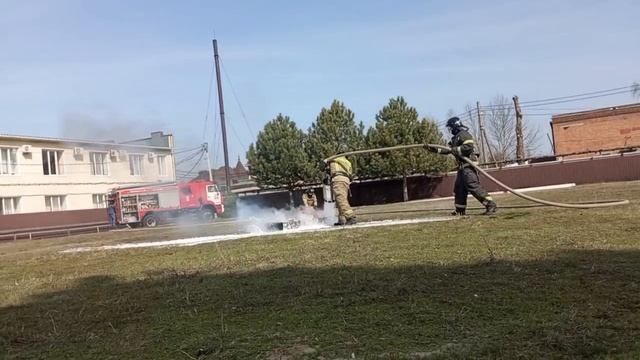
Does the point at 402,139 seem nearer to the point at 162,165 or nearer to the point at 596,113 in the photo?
the point at 162,165

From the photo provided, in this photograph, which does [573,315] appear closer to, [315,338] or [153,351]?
[315,338]

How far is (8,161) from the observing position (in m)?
40.4

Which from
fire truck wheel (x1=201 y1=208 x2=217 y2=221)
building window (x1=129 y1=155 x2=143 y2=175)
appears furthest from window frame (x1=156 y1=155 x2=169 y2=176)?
fire truck wheel (x1=201 y1=208 x2=217 y2=221)

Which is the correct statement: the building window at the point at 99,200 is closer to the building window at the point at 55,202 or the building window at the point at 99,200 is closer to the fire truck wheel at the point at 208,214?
the building window at the point at 55,202

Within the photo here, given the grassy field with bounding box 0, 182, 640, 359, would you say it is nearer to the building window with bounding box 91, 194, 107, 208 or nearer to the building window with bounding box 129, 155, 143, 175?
the building window with bounding box 129, 155, 143, 175

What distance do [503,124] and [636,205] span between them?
63.5 metres

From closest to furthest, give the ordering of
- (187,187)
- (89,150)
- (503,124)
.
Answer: (187,187) < (89,150) < (503,124)

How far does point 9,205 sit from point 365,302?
41077mm

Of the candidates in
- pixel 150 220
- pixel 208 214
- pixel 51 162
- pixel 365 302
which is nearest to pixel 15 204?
pixel 51 162

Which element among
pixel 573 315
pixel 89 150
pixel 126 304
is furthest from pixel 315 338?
pixel 89 150

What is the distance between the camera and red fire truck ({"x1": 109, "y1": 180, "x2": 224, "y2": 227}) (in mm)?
36312

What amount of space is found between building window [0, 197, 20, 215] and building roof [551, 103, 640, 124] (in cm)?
4404

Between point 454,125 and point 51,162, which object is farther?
point 51,162

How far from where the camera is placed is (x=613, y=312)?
4.00 metres
